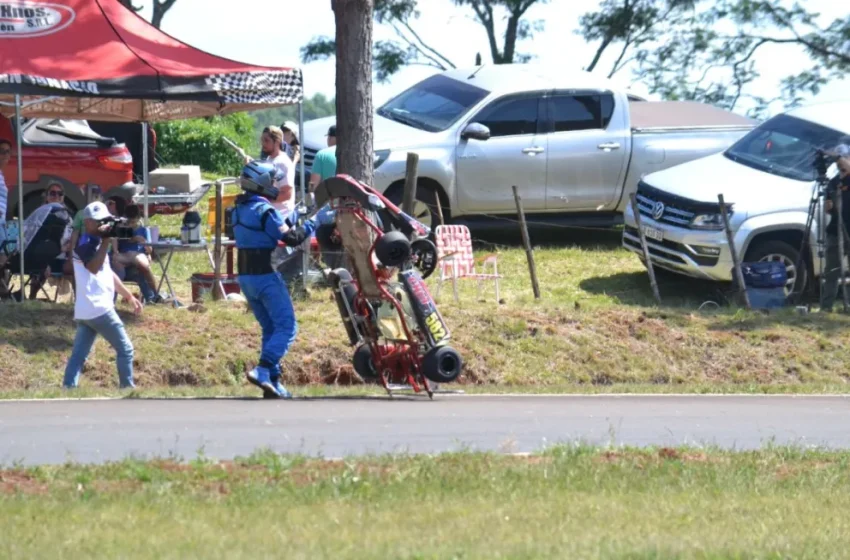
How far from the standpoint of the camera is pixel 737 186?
57.1ft

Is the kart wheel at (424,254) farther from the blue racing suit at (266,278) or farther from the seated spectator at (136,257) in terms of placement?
the seated spectator at (136,257)

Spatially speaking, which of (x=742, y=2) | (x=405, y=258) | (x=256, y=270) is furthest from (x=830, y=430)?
(x=742, y=2)

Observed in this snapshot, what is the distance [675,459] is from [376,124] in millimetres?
11395

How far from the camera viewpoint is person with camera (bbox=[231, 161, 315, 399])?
11.0 m

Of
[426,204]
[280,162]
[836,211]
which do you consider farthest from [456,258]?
[836,211]

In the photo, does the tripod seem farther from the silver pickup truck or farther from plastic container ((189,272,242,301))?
plastic container ((189,272,242,301))

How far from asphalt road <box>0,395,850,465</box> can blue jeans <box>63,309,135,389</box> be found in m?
1.06

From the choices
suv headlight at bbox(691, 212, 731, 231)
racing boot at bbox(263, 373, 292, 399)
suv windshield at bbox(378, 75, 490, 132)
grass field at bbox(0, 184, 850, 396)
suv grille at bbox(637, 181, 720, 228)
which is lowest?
grass field at bbox(0, 184, 850, 396)

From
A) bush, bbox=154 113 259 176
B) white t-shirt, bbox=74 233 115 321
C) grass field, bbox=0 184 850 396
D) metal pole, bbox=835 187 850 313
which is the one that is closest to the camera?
white t-shirt, bbox=74 233 115 321

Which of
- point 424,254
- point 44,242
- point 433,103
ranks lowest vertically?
point 44,242

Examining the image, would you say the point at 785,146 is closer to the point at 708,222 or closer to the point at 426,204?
the point at 708,222

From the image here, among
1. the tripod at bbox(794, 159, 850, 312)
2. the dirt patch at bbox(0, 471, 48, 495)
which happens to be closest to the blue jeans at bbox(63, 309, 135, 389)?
the dirt patch at bbox(0, 471, 48, 495)

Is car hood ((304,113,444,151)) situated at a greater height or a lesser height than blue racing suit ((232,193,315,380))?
greater

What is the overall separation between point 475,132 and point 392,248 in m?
8.11
